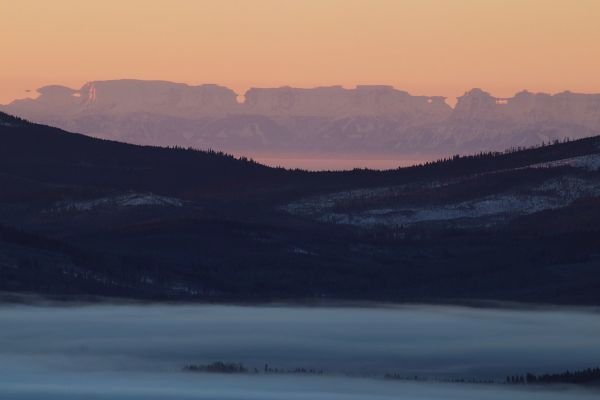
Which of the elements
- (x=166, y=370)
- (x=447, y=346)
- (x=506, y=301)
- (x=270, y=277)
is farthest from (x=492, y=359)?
(x=270, y=277)

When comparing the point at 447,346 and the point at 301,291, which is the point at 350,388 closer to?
the point at 447,346

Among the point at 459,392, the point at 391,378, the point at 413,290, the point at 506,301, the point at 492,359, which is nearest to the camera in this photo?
the point at 459,392

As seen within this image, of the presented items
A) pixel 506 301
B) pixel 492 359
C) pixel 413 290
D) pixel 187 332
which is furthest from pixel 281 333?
pixel 413 290

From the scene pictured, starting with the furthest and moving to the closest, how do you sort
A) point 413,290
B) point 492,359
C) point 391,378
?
1. point 413,290
2. point 492,359
3. point 391,378

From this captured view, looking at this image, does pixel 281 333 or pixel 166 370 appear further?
pixel 281 333

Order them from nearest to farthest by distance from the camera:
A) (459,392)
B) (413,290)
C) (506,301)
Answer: (459,392)
(506,301)
(413,290)

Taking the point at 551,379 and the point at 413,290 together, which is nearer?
the point at 551,379

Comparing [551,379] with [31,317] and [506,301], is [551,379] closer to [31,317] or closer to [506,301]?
[31,317]

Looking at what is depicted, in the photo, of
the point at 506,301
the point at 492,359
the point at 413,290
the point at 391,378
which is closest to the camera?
the point at 391,378
